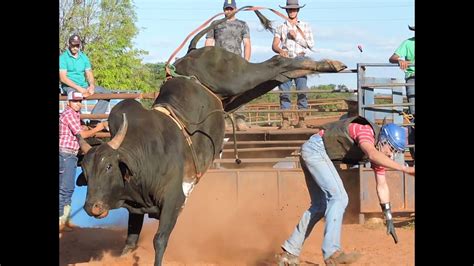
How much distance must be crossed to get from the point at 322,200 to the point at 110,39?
24703mm

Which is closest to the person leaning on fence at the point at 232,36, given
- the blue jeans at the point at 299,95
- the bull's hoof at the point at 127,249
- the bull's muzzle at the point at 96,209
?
the blue jeans at the point at 299,95

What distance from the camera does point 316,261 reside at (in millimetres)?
8211

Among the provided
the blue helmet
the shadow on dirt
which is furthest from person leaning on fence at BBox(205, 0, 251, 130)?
the blue helmet

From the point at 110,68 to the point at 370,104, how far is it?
71.7 ft

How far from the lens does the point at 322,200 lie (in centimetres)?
757

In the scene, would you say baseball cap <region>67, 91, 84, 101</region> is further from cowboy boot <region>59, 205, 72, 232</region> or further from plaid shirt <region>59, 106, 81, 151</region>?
cowboy boot <region>59, 205, 72, 232</region>

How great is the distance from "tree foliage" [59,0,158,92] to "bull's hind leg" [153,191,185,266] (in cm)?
2217

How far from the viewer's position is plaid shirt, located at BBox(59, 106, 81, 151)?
369 inches

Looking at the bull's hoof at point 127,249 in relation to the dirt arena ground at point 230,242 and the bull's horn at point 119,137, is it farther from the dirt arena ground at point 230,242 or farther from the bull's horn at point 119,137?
the bull's horn at point 119,137
